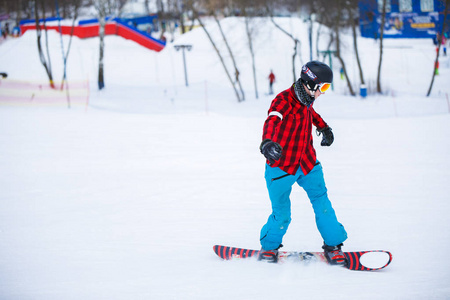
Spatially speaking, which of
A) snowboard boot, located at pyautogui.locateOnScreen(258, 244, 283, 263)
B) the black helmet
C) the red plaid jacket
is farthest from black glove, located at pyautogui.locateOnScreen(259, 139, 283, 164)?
snowboard boot, located at pyautogui.locateOnScreen(258, 244, 283, 263)

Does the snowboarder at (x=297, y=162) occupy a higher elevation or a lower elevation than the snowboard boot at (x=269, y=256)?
higher

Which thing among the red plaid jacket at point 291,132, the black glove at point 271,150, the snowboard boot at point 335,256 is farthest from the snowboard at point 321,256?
the black glove at point 271,150

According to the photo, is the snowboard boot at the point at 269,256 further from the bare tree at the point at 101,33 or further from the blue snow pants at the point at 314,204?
the bare tree at the point at 101,33

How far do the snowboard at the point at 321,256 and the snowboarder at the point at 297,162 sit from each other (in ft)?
0.22

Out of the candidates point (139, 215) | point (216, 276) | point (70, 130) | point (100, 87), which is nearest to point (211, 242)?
point (216, 276)

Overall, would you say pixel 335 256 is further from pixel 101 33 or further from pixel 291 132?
pixel 101 33

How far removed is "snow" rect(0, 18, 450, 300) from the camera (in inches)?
122

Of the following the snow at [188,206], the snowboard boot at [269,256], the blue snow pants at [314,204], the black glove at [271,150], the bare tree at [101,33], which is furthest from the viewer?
the bare tree at [101,33]

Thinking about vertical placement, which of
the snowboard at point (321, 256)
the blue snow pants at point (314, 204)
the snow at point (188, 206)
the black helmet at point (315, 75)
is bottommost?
the snow at point (188, 206)

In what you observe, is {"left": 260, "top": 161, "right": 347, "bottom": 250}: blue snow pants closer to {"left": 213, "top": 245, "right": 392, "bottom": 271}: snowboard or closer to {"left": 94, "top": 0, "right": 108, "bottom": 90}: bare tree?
{"left": 213, "top": 245, "right": 392, "bottom": 271}: snowboard

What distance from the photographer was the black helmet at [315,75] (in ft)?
10.4

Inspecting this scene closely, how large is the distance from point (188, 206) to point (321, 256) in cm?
223

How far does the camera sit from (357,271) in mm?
3221

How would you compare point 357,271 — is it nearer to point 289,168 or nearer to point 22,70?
point 289,168
